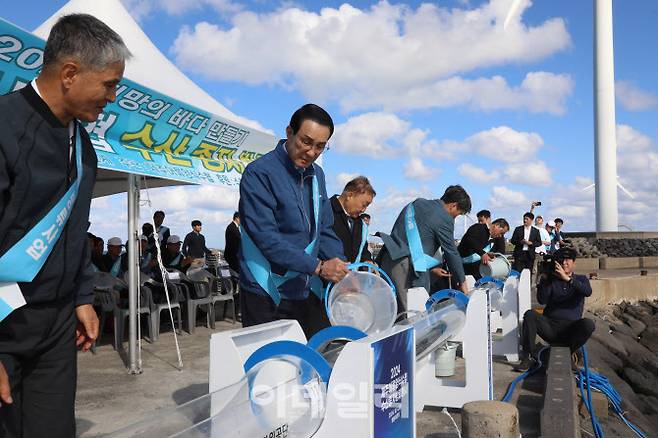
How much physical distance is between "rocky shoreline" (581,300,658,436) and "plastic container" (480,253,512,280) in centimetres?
163

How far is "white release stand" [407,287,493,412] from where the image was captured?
4781mm

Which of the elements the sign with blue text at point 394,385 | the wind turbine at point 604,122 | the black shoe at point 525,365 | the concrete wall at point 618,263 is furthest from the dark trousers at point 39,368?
the wind turbine at point 604,122

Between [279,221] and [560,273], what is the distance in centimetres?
511

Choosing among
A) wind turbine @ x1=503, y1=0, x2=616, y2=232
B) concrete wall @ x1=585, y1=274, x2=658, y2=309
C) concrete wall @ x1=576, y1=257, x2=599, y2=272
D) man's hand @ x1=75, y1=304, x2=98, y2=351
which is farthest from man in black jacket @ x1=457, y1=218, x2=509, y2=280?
wind turbine @ x1=503, y1=0, x2=616, y2=232

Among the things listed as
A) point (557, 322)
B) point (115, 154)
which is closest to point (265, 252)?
point (115, 154)

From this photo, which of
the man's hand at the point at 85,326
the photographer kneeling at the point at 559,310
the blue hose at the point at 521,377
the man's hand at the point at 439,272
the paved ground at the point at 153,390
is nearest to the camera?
the man's hand at the point at 85,326

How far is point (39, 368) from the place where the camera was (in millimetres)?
1768

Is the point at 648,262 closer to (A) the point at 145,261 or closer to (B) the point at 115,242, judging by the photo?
(A) the point at 145,261

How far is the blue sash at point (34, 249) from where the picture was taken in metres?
1.57

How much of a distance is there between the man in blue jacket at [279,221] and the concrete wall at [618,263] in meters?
21.3

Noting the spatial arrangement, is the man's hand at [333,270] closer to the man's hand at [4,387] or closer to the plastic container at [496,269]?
the man's hand at [4,387]

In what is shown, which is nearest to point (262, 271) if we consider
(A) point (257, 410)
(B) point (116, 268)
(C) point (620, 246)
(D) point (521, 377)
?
(A) point (257, 410)

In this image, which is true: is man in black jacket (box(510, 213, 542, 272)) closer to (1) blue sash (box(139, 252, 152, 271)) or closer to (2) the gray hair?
(1) blue sash (box(139, 252, 152, 271))

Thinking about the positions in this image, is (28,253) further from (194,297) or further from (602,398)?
(194,297)
